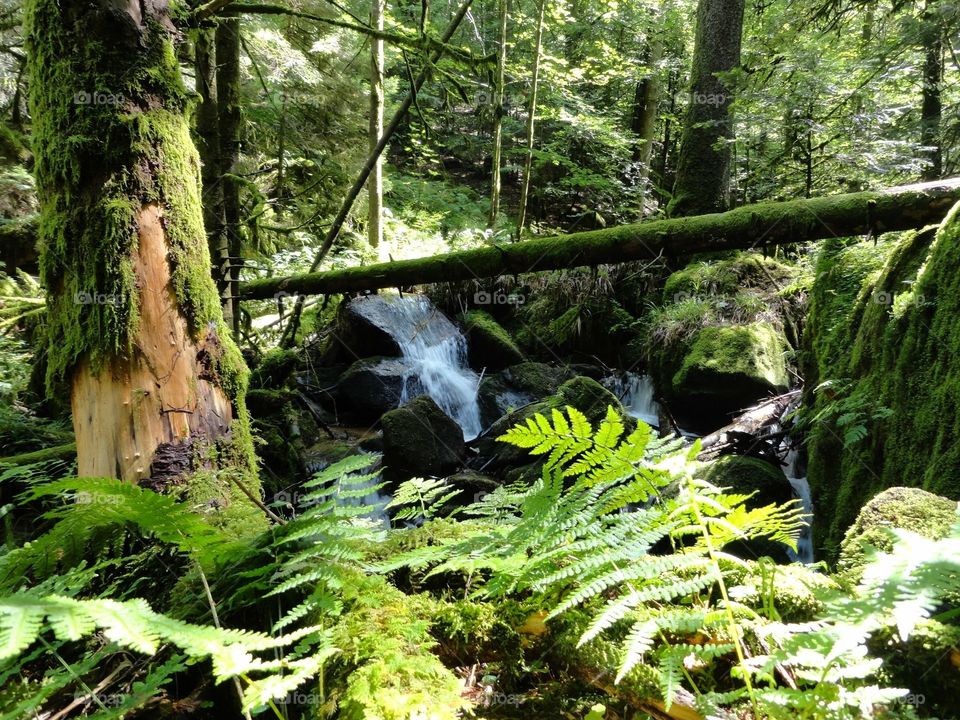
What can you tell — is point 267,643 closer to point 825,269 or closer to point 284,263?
point 825,269

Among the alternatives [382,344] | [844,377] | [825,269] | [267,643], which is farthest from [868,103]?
[267,643]

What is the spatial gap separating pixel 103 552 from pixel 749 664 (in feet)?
6.60

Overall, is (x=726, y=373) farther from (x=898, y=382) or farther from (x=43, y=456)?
(x=43, y=456)

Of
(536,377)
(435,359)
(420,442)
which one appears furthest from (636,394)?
(420,442)

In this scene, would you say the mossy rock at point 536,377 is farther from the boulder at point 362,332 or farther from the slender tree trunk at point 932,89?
the slender tree trunk at point 932,89

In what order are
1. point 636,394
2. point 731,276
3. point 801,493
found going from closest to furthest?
point 801,493, point 636,394, point 731,276

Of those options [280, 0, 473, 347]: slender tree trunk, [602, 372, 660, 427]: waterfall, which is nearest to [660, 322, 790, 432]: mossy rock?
[602, 372, 660, 427]: waterfall

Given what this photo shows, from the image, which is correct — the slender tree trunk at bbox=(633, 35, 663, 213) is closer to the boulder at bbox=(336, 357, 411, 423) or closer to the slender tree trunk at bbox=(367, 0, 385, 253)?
the slender tree trunk at bbox=(367, 0, 385, 253)

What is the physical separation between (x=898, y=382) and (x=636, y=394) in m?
5.68

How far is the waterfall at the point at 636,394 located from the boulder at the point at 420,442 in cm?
313

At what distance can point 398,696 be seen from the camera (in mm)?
1103

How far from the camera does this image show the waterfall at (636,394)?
902 centimetres

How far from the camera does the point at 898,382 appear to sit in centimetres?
394

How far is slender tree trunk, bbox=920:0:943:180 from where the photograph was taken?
8336mm
